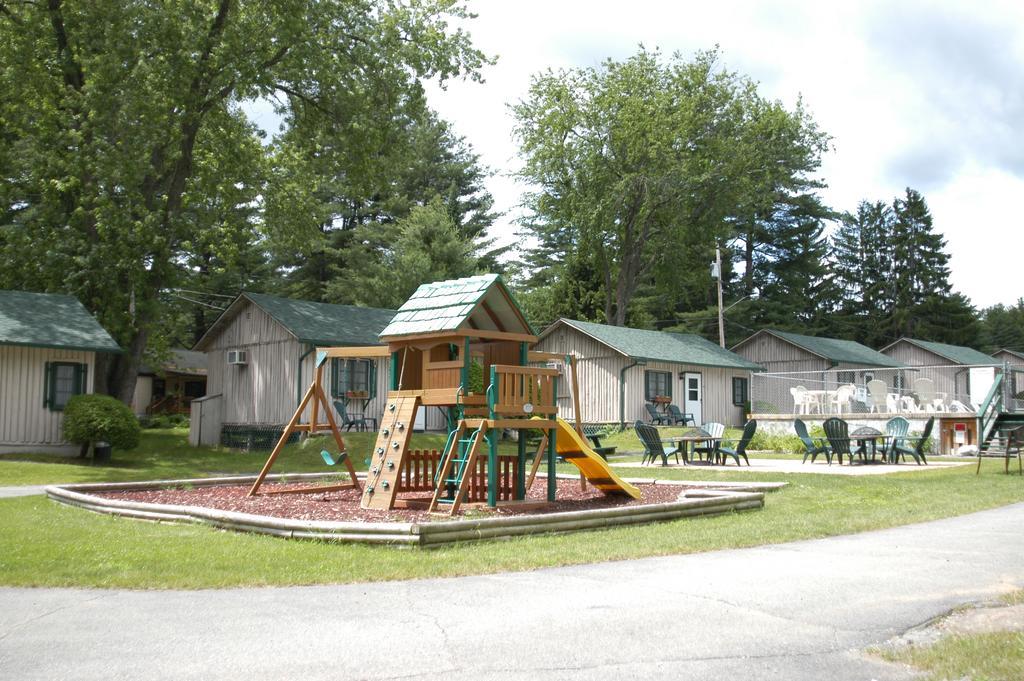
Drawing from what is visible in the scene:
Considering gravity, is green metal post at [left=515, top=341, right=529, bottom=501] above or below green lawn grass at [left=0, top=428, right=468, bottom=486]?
above

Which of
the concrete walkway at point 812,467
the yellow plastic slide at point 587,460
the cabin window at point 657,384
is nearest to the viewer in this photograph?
the yellow plastic slide at point 587,460

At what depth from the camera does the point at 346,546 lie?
943 centimetres

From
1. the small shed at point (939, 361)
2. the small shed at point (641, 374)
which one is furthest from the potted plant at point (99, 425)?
the small shed at point (939, 361)

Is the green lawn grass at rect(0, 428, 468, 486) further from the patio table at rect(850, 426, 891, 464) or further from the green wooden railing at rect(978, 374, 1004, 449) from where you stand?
the green wooden railing at rect(978, 374, 1004, 449)

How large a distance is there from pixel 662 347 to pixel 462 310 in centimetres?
2605

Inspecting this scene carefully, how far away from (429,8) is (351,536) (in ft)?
80.1

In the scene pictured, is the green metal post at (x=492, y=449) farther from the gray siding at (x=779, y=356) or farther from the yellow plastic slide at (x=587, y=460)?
the gray siding at (x=779, y=356)

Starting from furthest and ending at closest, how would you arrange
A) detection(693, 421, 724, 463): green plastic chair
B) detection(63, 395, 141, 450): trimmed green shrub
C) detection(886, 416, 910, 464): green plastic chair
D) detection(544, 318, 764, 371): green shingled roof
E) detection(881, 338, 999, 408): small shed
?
detection(881, 338, 999, 408): small shed < detection(544, 318, 764, 371): green shingled roof < detection(63, 395, 141, 450): trimmed green shrub < detection(886, 416, 910, 464): green plastic chair < detection(693, 421, 724, 463): green plastic chair

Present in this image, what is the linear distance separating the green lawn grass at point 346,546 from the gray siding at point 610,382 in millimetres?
20033

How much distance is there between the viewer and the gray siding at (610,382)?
1388 inches

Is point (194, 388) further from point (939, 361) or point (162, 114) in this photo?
point (939, 361)

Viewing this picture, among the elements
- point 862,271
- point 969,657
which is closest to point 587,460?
point 969,657

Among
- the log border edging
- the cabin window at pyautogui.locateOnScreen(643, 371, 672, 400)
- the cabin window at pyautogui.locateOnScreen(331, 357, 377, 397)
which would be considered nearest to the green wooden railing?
the log border edging

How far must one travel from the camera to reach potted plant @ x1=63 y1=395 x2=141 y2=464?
906 inches
